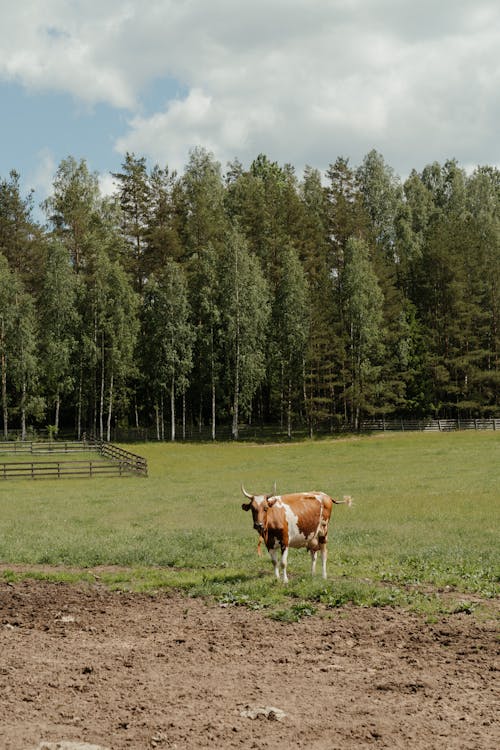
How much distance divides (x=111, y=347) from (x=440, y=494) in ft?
152

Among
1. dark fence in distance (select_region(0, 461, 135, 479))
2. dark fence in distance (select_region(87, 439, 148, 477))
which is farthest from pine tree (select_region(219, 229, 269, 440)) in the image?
dark fence in distance (select_region(0, 461, 135, 479))

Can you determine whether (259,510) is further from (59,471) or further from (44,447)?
(44,447)

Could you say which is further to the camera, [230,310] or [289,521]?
[230,310]

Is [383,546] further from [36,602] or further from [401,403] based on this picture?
[401,403]

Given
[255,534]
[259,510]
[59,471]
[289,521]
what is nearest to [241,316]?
[59,471]

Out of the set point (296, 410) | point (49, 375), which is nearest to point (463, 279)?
point (296, 410)

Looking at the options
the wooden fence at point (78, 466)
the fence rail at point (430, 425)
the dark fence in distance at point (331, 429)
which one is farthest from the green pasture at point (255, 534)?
the fence rail at point (430, 425)

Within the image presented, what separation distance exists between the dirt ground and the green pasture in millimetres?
1206

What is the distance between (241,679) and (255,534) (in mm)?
11126

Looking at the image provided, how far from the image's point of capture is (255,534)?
20000mm

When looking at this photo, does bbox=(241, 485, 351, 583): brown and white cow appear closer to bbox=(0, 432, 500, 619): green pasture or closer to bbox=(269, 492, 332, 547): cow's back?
→ bbox=(269, 492, 332, 547): cow's back

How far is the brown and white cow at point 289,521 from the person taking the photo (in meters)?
13.5

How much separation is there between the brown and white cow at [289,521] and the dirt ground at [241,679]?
1.89 m

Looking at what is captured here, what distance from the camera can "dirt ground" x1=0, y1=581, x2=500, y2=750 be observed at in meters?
7.39
